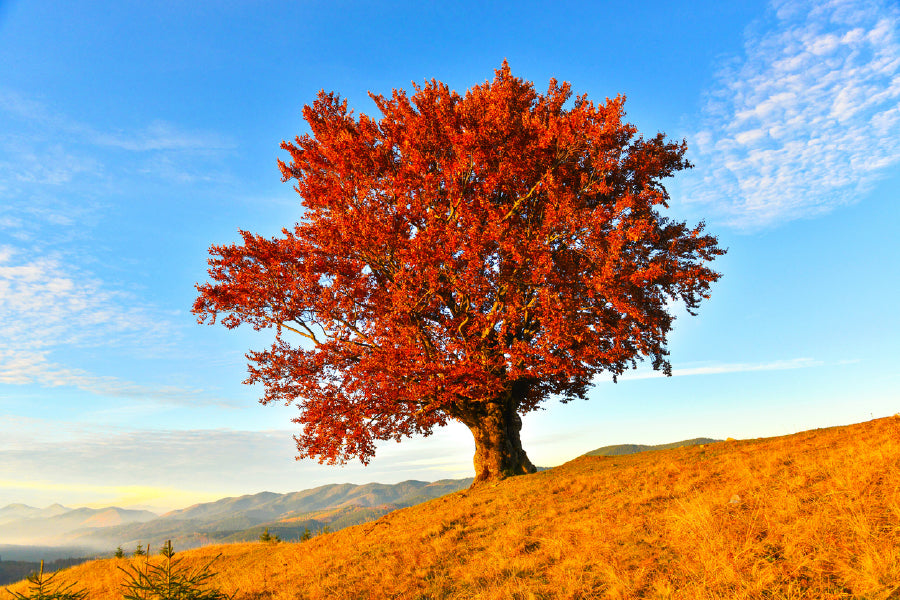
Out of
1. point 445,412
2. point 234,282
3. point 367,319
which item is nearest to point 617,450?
point 445,412

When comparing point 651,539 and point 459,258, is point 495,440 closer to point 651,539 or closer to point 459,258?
point 459,258

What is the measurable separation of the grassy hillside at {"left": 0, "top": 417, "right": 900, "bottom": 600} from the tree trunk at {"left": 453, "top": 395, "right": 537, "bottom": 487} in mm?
3074

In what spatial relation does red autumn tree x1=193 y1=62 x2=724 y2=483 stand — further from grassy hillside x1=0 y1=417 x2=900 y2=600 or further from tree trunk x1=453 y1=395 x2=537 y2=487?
grassy hillside x1=0 y1=417 x2=900 y2=600

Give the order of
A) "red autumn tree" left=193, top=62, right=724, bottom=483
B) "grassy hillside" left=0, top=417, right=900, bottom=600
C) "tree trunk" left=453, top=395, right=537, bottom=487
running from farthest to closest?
"tree trunk" left=453, top=395, right=537, bottom=487 → "red autumn tree" left=193, top=62, right=724, bottom=483 → "grassy hillside" left=0, top=417, right=900, bottom=600

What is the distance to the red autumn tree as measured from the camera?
15164 millimetres

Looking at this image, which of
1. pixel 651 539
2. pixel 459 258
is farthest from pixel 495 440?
pixel 651 539

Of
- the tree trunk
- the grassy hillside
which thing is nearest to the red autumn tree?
the tree trunk

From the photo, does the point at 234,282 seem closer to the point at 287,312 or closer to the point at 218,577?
the point at 287,312

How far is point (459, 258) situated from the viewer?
1547 centimetres

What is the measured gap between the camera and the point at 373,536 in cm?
1377

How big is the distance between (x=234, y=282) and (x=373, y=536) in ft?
31.4

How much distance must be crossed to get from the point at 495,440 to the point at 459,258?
790cm

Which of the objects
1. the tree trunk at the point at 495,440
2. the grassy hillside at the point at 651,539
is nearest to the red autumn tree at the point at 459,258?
the tree trunk at the point at 495,440

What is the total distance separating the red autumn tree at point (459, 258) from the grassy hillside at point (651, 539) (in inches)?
158
